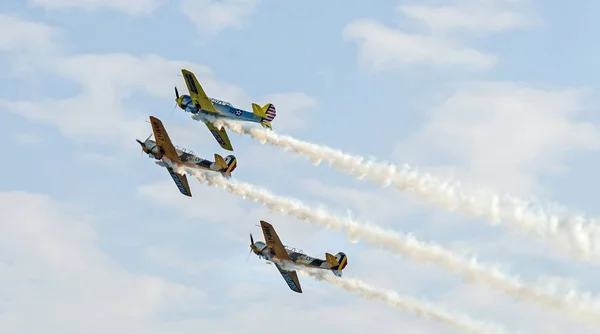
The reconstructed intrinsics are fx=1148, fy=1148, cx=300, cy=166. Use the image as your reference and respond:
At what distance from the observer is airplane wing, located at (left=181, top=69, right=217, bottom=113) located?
8619 cm

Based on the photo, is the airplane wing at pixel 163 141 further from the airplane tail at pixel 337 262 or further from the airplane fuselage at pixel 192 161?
the airplane tail at pixel 337 262

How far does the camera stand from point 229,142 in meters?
90.2

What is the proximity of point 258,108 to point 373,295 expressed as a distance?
17.2 m

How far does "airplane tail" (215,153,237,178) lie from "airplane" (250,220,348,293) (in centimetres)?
442

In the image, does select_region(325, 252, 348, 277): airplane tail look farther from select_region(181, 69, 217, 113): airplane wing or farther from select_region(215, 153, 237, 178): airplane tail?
select_region(181, 69, 217, 113): airplane wing

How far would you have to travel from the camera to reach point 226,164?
84.1 m

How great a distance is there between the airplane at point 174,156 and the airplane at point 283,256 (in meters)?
5.00

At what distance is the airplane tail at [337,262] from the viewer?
82.2 metres

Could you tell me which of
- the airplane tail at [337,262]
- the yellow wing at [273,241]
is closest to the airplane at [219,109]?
the yellow wing at [273,241]

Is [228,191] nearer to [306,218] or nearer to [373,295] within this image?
[306,218]

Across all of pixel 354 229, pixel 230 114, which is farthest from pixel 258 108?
pixel 354 229

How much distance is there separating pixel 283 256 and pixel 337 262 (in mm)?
4645

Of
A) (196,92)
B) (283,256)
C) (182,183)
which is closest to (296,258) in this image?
(283,256)

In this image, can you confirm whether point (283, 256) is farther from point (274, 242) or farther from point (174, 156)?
point (174, 156)
